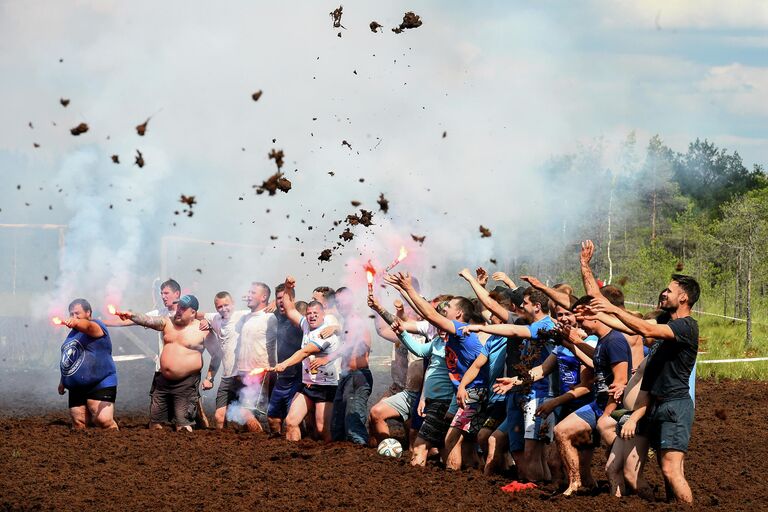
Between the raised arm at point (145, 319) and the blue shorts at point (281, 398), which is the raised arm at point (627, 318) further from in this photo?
the raised arm at point (145, 319)

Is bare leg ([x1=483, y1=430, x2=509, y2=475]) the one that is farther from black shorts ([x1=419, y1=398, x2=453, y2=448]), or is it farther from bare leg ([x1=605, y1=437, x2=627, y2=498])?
bare leg ([x1=605, y1=437, x2=627, y2=498])

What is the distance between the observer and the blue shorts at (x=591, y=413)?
27.5 feet

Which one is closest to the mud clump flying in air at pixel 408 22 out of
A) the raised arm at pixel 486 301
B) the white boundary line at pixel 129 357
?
the raised arm at pixel 486 301

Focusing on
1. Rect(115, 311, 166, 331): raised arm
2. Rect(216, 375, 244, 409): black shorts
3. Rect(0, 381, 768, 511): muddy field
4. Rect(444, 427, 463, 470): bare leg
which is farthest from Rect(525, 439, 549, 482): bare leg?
Rect(115, 311, 166, 331): raised arm

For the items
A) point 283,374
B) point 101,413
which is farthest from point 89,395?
point 283,374

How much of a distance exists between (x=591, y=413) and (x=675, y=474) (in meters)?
1.14

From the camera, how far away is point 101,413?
11.6 metres

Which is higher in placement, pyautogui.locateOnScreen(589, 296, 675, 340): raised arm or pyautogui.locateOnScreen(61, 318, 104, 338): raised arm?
pyautogui.locateOnScreen(589, 296, 675, 340): raised arm

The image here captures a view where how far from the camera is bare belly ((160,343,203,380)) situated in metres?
11.7

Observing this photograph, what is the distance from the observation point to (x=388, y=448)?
10.2m

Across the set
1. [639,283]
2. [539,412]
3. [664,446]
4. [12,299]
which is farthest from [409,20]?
[639,283]

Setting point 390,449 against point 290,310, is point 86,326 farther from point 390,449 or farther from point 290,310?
point 390,449

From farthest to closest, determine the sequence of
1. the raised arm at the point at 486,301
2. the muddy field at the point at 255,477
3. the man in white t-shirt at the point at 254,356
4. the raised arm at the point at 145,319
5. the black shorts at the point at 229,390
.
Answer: the black shorts at the point at 229,390 < the man in white t-shirt at the point at 254,356 < the raised arm at the point at 145,319 < the raised arm at the point at 486,301 < the muddy field at the point at 255,477

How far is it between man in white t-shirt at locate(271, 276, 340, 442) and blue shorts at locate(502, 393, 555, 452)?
8.87ft
